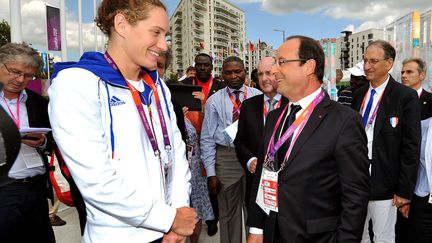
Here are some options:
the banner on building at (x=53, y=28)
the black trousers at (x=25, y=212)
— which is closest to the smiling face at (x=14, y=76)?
the black trousers at (x=25, y=212)

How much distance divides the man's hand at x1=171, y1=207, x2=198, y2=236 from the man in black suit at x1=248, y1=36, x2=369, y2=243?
629mm

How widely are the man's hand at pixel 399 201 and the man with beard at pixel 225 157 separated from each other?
1530 millimetres

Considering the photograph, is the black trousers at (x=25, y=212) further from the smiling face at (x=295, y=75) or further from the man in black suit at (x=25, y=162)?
the smiling face at (x=295, y=75)

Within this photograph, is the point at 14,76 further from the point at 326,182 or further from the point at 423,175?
the point at 423,175

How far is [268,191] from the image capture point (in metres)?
2.08

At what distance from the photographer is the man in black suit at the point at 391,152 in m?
3.07

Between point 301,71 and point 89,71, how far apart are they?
4.04ft

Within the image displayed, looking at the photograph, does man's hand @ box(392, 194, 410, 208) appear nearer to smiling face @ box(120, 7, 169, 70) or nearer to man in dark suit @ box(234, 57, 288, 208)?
man in dark suit @ box(234, 57, 288, 208)

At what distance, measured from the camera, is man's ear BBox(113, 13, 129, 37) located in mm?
1508

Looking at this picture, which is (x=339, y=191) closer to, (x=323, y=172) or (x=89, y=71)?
(x=323, y=172)

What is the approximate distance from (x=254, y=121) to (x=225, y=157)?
2.58ft

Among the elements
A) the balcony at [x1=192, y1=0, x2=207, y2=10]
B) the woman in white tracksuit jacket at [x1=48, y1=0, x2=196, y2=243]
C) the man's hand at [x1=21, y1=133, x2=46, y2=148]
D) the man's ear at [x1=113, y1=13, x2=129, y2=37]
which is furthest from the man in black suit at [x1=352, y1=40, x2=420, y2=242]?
the balcony at [x1=192, y1=0, x2=207, y2=10]

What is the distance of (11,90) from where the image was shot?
8.90ft

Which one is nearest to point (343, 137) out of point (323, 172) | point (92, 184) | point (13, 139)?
point (323, 172)
